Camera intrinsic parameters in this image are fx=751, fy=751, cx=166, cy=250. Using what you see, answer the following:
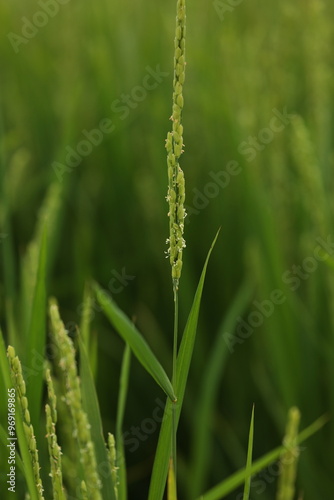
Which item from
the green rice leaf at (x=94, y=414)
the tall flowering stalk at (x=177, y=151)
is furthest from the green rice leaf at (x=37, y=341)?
the tall flowering stalk at (x=177, y=151)

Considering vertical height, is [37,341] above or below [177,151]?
below

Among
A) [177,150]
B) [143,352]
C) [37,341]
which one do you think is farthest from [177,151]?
[37,341]

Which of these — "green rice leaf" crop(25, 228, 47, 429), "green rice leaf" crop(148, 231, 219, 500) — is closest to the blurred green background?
"green rice leaf" crop(25, 228, 47, 429)

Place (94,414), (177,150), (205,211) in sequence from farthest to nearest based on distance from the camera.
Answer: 1. (205,211)
2. (94,414)
3. (177,150)

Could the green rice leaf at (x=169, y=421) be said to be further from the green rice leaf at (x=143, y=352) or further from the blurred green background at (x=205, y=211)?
the blurred green background at (x=205, y=211)

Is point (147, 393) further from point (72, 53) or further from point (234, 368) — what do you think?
point (72, 53)

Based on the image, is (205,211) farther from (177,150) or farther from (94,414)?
(177,150)

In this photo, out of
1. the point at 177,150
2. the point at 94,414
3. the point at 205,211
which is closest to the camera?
the point at 177,150

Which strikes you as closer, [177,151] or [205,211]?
[177,151]

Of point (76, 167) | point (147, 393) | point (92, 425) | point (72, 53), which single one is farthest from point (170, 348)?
point (72, 53)
